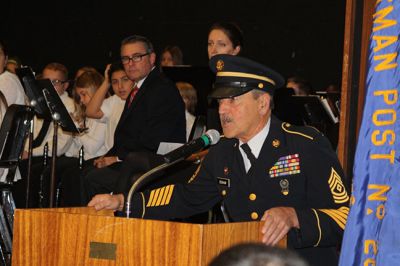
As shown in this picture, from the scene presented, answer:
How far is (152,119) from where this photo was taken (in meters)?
5.70

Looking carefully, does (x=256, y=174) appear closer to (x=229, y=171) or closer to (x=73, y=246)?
(x=229, y=171)

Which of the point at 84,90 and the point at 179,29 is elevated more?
the point at 179,29

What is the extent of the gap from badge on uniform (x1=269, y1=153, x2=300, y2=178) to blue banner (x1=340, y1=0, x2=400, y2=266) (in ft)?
2.50

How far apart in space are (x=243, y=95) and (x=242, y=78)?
0.22 ft

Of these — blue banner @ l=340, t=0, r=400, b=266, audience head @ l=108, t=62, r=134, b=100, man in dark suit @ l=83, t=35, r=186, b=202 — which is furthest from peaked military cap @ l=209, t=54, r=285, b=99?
audience head @ l=108, t=62, r=134, b=100

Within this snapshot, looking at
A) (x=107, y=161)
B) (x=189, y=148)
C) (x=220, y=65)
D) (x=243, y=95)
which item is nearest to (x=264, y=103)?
(x=243, y=95)

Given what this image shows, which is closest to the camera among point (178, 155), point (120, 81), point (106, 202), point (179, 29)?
point (178, 155)

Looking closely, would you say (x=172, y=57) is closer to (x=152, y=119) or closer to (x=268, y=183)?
(x=152, y=119)

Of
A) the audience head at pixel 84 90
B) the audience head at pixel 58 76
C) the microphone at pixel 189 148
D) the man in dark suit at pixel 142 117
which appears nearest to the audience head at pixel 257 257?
the microphone at pixel 189 148

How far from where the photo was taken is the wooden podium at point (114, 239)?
2580mm

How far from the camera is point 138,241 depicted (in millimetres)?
2670

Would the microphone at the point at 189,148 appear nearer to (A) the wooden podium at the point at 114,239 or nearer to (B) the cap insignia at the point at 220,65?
(A) the wooden podium at the point at 114,239

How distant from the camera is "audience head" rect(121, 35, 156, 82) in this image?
232 inches

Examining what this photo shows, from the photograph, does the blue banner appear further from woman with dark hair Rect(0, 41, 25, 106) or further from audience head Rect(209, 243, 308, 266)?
woman with dark hair Rect(0, 41, 25, 106)
